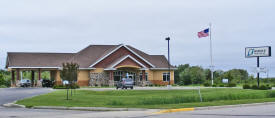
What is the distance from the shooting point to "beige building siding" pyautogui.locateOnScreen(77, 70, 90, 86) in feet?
205

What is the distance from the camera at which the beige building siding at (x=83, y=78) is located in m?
62.6

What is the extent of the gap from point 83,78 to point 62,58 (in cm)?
551

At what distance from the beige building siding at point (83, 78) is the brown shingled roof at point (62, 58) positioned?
1.08 metres

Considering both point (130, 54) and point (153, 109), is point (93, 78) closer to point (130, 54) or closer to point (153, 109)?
point (130, 54)

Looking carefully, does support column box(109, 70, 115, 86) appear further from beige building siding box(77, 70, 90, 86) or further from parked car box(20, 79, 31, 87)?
parked car box(20, 79, 31, 87)

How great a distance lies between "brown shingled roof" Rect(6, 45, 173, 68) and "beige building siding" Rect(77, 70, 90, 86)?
108cm

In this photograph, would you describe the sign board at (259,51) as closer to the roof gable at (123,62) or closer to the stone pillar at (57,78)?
the roof gable at (123,62)

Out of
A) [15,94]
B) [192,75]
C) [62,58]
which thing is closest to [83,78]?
[62,58]

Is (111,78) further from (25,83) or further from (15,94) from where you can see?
(15,94)

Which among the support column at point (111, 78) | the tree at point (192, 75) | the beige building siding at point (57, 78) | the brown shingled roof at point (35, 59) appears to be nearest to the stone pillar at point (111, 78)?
the support column at point (111, 78)

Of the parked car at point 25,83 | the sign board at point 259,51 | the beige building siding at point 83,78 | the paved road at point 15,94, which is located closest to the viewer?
the paved road at point 15,94

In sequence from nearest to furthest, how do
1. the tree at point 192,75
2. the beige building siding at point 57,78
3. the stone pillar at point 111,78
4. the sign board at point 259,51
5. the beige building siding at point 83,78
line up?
the sign board at point 259,51, the stone pillar at point 111,78, the beige building siding at point 57,78, the beige building siding at point 83,78, the tree at point 192,75

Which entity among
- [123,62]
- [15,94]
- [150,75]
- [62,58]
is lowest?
[15,94]

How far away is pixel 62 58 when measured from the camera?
6550cm
